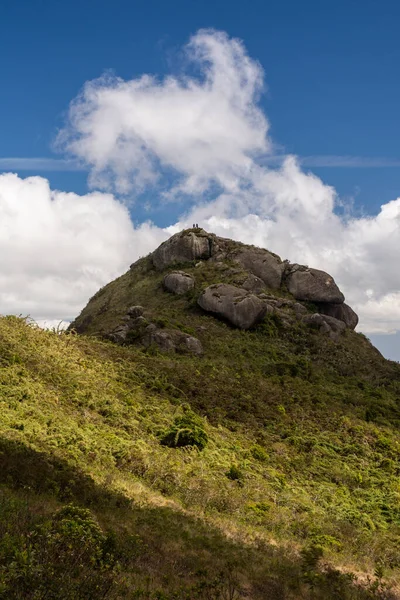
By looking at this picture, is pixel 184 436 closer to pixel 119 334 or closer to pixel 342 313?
pixel 119 334

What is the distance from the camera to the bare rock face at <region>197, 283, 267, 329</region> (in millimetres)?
55406

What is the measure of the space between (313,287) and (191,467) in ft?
A: 167

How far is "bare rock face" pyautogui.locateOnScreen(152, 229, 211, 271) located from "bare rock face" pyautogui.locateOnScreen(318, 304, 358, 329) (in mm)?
21637

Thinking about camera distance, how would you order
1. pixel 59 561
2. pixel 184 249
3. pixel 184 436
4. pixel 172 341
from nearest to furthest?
pixel 59 561
pixel 184 436
pixel 172 341
pixel 184 249

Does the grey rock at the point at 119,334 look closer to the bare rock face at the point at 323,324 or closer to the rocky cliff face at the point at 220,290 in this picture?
the rocky cliff face at the point at 220,290

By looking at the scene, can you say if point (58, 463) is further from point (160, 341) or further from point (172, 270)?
point (172, 270)

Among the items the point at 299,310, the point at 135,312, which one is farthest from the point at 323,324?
the point at 135,312

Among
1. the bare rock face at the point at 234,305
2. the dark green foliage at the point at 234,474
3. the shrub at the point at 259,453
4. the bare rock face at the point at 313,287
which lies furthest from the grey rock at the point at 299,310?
the dark green foliage at the point at 234,474

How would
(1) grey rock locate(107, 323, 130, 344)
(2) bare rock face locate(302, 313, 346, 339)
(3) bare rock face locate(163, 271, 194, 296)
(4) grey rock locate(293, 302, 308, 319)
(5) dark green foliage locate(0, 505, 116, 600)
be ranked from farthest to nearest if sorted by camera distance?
(3) bare rock face locate(163, 271, 194, 296) < (4) grey rock locate(293, 302, 308, 319) < (2) bare rock face locate(302, 313, 346, 339) < (1) grey rock locate(107, 323, 130, 344) < (5) dark green foliage locate(0, 505, 116, 600)

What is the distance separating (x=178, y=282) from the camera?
207 feet

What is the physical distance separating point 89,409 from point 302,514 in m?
13.6

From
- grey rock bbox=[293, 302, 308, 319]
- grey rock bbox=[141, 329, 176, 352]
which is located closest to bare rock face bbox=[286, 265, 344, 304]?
grey rock bbox=[293, 302, 308, 319]

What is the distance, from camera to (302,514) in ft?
61.8

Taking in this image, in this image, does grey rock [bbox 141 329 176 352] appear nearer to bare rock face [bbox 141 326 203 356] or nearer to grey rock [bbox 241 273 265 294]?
bare rock face [bbox 141 326 203 356]
